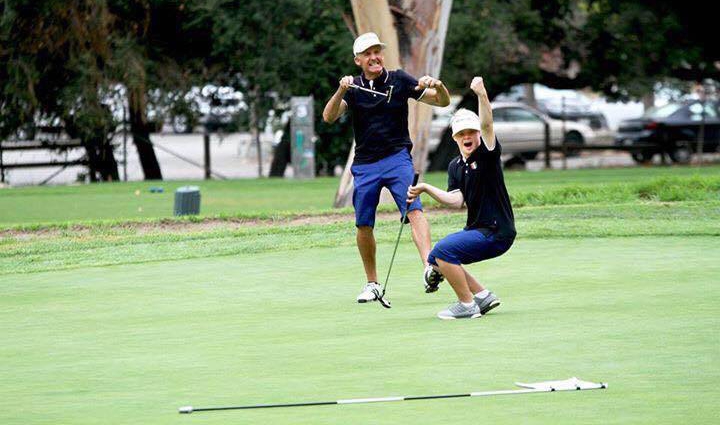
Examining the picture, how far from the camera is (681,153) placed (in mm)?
37281

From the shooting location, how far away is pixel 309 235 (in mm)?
16266

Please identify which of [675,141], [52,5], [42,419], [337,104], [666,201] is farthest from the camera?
[675,141]

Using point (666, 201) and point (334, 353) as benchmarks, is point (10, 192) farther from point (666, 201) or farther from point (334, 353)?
point (334, 353)

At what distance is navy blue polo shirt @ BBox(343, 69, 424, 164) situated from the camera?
37.2 ft

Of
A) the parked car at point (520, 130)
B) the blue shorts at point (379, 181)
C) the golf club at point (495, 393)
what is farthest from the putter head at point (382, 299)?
the parked car at point (520, 130)

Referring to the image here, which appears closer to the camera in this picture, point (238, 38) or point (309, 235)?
point (309, 235)

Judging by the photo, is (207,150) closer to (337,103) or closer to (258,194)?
(258,194)

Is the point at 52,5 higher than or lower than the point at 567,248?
higher

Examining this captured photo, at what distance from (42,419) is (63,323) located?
11.0ft

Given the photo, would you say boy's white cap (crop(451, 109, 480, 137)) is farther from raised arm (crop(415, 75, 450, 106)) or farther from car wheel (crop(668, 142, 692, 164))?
car wheel (crop(668, 142, 692, 164))

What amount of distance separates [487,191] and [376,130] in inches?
70.9

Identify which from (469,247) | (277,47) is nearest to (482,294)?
(469,247)

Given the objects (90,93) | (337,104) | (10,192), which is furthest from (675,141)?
(337,104)

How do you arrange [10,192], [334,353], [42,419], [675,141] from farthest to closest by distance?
[675,141] < [10,192] < [334,353] < [42,419]
